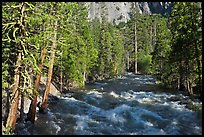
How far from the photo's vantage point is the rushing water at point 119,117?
52.9 feet

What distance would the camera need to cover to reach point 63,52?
28672mm

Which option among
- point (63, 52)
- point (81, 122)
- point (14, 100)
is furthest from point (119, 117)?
point (63, 52)

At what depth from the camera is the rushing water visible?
634 inches

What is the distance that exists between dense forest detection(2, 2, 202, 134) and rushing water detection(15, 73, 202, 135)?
1.62 m

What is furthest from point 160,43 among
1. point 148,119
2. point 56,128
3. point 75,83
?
point 56,128

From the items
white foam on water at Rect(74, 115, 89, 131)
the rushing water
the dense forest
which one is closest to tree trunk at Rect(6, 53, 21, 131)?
the dense forest

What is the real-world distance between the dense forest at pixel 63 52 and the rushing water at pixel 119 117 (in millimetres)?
1623

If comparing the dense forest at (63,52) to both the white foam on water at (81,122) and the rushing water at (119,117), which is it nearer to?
the rushing water at (119,117)

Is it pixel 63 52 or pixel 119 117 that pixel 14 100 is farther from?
pixel 63 52

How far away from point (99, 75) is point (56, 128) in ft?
113

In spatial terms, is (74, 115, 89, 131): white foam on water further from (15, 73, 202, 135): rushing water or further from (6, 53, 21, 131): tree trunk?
(6, 53, 21, 131): tree trunk

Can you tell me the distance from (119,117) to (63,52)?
11.4 m

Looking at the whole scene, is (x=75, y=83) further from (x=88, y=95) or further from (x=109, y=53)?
(x=109, y=53)

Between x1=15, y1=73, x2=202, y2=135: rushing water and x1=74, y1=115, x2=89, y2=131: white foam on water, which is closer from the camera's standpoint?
x1=15, y1=73, x2=202, y2=135: rushing water
